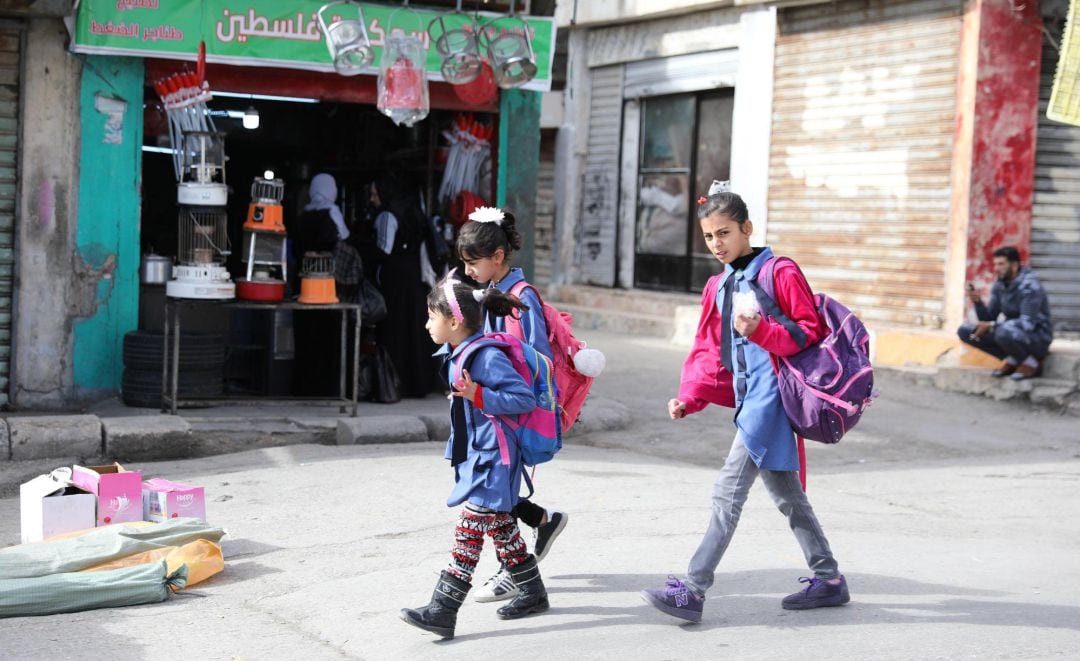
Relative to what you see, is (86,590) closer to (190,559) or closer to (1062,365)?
(190,559)

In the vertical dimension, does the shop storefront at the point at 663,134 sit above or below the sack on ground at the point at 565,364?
above

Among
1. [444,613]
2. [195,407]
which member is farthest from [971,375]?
[444,613]

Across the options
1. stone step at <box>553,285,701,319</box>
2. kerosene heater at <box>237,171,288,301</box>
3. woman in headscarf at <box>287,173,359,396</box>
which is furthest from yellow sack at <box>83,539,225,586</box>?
stone step at <box>553,285,701,319</box>

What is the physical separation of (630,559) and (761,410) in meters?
1.35

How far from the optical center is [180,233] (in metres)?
9.51

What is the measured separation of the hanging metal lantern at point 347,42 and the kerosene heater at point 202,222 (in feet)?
3.49

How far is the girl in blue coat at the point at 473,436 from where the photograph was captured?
15.3 feet

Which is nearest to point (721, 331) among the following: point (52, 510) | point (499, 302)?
point (499, 302)

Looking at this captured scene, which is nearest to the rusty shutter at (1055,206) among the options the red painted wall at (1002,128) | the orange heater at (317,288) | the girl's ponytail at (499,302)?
the red painted wall at (1002,128)

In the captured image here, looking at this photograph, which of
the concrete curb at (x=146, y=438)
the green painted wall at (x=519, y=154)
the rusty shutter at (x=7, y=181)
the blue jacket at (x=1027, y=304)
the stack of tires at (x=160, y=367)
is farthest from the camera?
the blue jacket at (x=1027, y=304)

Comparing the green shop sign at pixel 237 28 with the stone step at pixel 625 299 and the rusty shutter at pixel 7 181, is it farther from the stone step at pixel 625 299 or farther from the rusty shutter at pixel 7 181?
the stone step at pixel 625 299

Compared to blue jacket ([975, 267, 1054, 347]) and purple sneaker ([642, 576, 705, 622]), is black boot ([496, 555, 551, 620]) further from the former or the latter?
blue jacket ([975, 267, 1054, 347])

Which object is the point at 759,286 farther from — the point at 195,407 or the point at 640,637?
the point at 195,407

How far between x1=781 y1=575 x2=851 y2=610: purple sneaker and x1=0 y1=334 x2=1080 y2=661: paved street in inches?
1.4
